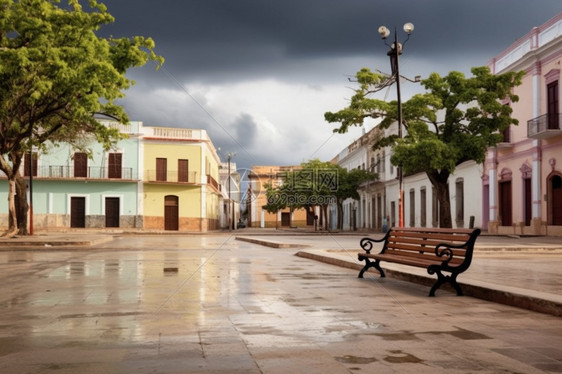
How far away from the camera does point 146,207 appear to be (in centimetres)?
4691

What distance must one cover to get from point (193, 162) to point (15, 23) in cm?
2903

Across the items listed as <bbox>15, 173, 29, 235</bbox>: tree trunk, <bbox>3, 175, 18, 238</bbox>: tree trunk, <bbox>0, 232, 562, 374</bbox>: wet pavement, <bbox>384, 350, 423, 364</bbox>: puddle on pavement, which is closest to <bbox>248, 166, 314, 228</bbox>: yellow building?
<bbox>15, 173, 29, 235</bbox>: tree trunk

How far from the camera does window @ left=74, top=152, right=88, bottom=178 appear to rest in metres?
45.3

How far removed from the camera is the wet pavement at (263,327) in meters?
3.97

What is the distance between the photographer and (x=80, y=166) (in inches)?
1791

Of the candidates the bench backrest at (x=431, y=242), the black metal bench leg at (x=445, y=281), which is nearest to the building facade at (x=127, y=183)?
the bench backrest at (x=431, y=242)

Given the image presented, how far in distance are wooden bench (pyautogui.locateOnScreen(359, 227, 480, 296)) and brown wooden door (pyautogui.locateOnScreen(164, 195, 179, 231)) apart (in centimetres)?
3931

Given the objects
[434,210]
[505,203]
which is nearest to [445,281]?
[505,203]

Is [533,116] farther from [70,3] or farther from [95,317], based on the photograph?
[95,317]

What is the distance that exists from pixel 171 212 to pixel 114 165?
5.57 metres

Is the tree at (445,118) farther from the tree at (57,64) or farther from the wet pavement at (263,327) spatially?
the wet pavement at (263,327)

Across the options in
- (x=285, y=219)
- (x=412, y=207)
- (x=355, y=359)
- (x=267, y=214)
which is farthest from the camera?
(x=285, y=219)

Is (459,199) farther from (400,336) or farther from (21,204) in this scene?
(400,336)

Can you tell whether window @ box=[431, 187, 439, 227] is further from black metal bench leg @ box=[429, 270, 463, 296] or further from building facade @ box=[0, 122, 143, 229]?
black metal bench leg @ box=[429, 270, 463, 296]
